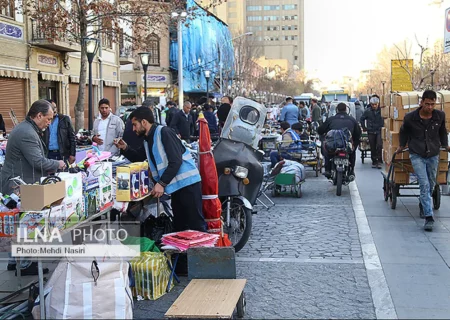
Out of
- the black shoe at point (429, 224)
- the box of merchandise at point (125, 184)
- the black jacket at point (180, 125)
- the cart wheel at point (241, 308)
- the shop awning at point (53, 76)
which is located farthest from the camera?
the shop awning at point (53, 76)

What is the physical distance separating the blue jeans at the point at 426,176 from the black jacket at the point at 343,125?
159 inches

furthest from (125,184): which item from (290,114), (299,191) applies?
(290,114)

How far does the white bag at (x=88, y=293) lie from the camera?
487 centimetres

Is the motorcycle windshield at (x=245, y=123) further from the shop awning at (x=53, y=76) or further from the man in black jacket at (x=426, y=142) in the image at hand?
the shop awning at (x=53, y=76)

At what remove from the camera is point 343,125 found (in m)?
13.1

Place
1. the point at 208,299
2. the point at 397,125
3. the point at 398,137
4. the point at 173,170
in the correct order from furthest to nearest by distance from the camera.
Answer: the point at 397,125, the point at 398,137, the point at 173,170, the point at 208,299

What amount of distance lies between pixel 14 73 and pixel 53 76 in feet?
11.8

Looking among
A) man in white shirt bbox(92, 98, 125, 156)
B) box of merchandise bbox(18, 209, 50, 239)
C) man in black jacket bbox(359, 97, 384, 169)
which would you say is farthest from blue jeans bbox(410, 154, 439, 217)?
man in black jacket bbox(359, 97, 384, 169)

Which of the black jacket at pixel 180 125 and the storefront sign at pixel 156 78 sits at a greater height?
the storefront sign at pixel 156 78

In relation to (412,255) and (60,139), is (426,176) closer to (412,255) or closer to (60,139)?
(412,255)

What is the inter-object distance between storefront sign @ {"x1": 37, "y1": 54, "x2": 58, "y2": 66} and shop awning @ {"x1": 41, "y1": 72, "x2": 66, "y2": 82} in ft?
1.44

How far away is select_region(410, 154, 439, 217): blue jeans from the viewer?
344 inches

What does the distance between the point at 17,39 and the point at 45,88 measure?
11.3ft

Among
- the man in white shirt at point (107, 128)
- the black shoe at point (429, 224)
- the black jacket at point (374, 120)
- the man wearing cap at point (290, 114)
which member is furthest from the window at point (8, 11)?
the black shoe at point (429, 224)
